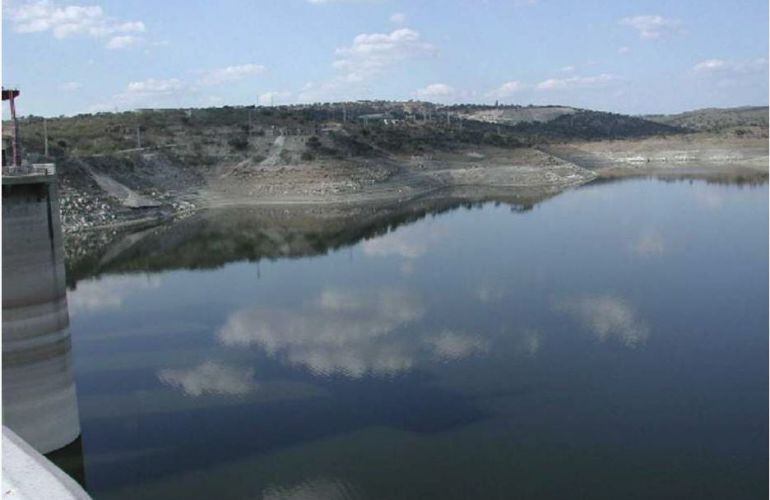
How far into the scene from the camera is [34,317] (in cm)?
1446

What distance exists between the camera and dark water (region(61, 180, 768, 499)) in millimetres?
14539

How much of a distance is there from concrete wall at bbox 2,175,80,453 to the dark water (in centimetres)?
146

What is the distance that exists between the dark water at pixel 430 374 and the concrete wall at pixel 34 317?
1458 mm

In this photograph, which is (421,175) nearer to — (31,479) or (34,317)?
(34,317)

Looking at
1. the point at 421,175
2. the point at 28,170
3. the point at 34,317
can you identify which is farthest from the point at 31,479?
the point at 421,175

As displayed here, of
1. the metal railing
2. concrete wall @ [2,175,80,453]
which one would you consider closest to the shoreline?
the metal railing

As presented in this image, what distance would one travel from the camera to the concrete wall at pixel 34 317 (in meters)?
14.1

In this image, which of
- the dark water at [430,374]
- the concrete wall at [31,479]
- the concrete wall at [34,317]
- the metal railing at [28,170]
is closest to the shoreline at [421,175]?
the dark water at [430,374]

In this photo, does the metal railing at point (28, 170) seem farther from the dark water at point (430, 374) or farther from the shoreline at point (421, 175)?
the shoreline at point (421, 175)

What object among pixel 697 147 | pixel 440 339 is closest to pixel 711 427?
pixel 440 339

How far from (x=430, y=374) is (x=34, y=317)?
32.1 feet

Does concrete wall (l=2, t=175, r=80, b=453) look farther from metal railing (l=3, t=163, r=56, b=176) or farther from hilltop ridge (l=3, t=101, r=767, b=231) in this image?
hilltop ridge (l=3, t=101, r=767, b=231)

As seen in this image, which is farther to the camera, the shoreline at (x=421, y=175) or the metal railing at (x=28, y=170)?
the shoreline at (x=421, y=175)

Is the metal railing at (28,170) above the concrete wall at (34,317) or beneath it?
above
